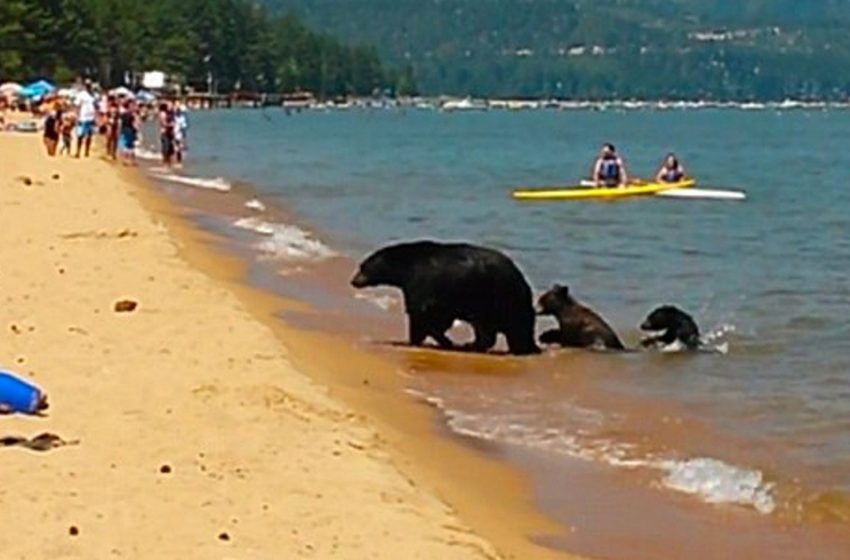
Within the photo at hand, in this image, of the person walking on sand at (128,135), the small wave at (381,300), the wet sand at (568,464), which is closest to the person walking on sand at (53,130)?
the person walking on sand at (128,135)

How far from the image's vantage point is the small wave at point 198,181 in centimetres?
4670

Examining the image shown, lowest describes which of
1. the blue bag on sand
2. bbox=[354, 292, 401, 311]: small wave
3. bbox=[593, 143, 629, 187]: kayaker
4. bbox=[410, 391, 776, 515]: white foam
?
bbox=[593, 143, 629, 187]: kayaker

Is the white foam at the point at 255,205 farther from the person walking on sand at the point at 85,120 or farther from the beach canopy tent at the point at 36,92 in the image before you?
the beach canopy tent at the point at 36,92

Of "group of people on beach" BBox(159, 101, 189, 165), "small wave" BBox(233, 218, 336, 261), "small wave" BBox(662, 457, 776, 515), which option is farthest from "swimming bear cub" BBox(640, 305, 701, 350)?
"group of people on beach" BBox(159, 101, 189, 165)

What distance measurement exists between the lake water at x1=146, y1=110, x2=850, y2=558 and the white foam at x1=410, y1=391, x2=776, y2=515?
2 centimetres

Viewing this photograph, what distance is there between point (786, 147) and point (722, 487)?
105 m

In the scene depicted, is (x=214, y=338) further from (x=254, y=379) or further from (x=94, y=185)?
(x=94, y=185)

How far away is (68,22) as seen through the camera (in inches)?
4985

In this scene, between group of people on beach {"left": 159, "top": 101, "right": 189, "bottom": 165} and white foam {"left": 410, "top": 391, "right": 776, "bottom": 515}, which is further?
group of people on beach {"left": 159, "top": 101, "right": 189, "bottom": 165}

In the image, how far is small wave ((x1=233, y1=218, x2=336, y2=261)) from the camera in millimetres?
28172

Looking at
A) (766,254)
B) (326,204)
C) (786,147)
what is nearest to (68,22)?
(786,147)

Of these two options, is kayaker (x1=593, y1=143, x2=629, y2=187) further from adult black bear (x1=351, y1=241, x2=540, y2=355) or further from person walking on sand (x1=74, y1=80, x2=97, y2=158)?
adult black bear (x1=351, y1=241, x2=540, y2=355)

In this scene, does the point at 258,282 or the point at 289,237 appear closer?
the point at 258,282

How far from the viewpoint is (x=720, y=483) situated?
12461 millimetres
